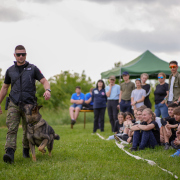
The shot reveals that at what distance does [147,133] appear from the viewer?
6484 mm

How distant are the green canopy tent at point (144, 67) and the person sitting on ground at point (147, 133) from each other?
7008mm

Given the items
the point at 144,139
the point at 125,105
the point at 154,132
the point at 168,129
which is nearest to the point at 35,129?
the point at 144,139

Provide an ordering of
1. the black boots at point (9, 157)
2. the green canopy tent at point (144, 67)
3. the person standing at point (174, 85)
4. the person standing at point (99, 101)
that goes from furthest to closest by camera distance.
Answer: the green canopy tent at point (144, 67) < the person standing at point (99, 101) < the person standing at point (174, 85) < the black boots at point (9, 157)

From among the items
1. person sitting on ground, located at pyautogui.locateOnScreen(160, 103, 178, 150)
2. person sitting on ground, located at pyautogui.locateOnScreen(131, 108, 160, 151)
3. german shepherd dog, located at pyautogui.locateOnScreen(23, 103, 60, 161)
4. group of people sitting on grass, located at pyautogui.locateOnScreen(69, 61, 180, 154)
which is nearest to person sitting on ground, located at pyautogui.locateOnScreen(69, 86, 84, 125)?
group of people sitting on grass, located at pyautogui.locateOnScreen(69, 61, 180, 154)

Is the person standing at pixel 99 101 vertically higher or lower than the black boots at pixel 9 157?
higher

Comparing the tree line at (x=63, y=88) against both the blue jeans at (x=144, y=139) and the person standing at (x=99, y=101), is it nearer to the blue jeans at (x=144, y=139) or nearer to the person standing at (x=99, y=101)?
the person standing at (x=99, y=101)

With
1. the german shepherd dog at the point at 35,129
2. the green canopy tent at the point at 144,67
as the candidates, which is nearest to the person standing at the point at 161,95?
the green canopy tent at the point at 144,67

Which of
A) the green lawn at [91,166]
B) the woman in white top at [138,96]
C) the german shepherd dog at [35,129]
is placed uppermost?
the woman in white top at [138,96]

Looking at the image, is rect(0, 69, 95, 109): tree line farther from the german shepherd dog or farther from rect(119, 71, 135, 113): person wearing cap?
the german shepherd dog

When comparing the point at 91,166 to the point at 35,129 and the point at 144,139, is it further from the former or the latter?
the point at 144,139

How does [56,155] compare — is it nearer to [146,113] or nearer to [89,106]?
[146,113]

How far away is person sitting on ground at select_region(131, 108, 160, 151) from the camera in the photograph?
644 centimetres

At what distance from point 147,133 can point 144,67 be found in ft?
27.7

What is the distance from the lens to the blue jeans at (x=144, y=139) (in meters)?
6.48
